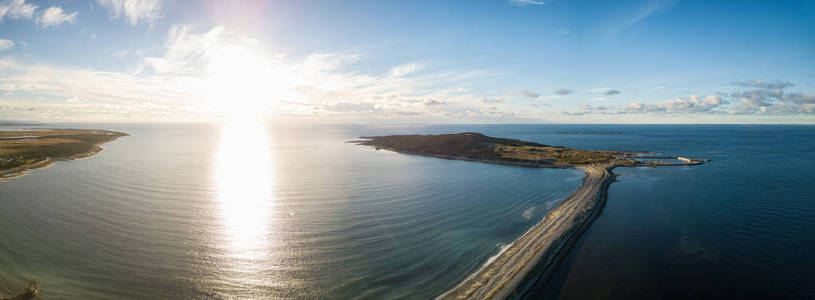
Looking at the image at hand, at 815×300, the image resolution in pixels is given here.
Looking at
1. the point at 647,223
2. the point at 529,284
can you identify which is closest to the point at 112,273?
the point at 529,284

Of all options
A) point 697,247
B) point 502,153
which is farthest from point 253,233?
point 502,153

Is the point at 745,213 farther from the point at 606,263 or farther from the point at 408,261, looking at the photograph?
the point at 408,261

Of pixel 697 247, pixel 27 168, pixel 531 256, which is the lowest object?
pixel 697 247

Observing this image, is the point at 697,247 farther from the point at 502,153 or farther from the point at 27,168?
the point at 27,168

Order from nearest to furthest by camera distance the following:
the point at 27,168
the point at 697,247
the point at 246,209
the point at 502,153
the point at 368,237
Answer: the point at 697,247, the point at 368,237, the point at 246,209, the point at 27,168, the point at 502,153

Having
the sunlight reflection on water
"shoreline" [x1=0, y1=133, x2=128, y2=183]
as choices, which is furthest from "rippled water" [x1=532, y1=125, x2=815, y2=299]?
"shoreline" [x1=0, y1=133, x2=128, y2=183]

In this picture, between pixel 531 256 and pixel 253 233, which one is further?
pixel 253 233
